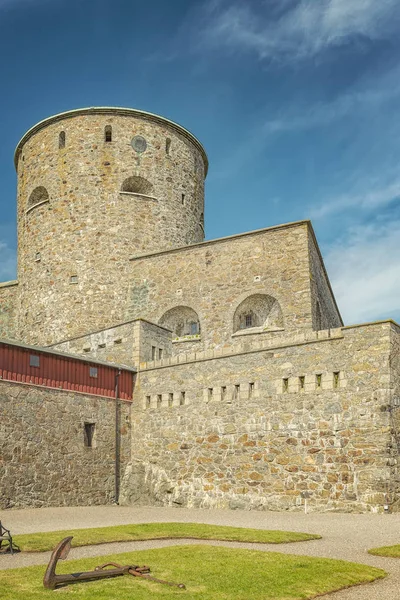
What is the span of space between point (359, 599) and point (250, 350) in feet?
40.0

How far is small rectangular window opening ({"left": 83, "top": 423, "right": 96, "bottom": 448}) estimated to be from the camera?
2039cm

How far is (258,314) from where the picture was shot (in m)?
24.5

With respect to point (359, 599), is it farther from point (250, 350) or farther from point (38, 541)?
point (250, 350)

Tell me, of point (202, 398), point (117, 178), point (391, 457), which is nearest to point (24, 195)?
point (117, 178)

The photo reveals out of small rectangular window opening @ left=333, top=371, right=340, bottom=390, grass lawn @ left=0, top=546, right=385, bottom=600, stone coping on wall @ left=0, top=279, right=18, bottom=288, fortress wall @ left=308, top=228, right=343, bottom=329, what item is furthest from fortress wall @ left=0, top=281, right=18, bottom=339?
grass lawn @ left=0, top=546, right=385, bottom=600

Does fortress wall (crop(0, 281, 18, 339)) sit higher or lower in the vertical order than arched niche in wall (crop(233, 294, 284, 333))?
higher

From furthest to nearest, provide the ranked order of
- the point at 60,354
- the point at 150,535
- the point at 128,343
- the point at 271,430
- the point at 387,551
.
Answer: the point at 128,343, the point at 60,354, the point at 271,430, the point at 150,535, the point at 387,551

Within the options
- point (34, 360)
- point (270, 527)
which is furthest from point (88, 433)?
point (270, 527)

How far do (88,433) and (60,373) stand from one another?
2258mm

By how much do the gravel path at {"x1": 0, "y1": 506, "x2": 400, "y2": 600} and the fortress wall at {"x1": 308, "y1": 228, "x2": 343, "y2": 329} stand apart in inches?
352

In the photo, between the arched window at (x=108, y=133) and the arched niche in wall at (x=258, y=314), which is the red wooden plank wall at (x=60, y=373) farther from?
the arched window at (x=108, y=133)

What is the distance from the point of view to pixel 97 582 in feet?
25.0

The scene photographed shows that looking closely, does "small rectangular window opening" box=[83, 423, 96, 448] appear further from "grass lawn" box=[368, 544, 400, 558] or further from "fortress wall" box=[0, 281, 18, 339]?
"grass lawn" box=[368, 544, 400, 558]

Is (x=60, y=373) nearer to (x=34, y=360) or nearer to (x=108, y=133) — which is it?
(x=34, y=360)
